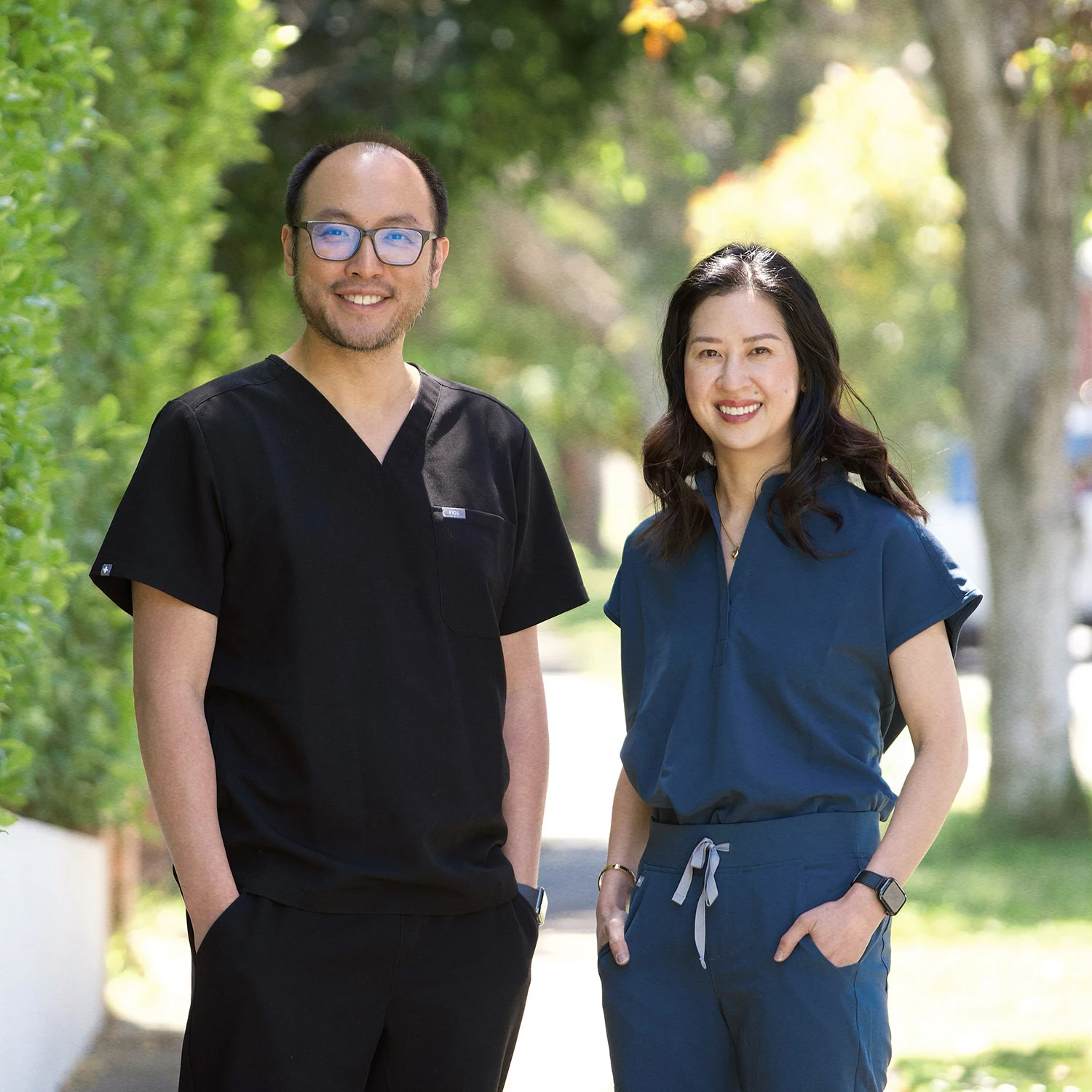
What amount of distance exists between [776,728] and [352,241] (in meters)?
1.12

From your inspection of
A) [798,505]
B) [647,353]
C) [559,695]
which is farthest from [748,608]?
[647,353]

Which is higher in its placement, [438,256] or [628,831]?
[438,256]

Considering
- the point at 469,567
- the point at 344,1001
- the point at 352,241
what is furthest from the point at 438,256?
the point at 344,1001

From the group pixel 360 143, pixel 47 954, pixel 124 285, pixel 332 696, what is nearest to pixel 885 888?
pixel 332 696

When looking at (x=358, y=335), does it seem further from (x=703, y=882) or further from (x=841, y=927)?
(x=841, y=927)

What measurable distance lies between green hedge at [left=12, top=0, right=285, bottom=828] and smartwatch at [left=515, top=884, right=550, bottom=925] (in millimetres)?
2335

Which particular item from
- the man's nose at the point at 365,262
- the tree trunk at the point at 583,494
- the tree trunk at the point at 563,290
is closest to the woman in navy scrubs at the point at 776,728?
the man's nose at the point at 365,262

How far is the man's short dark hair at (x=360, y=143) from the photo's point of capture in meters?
2.88

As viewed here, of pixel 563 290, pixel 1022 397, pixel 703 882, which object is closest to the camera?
pixel 703 882

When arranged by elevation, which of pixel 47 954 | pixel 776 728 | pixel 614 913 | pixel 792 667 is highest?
pixel 792 667

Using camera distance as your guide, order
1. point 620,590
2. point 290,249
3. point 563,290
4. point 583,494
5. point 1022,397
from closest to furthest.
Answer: point 290,249 < point 620,590 < point 1022,397 < point 563,290 < point 583,494

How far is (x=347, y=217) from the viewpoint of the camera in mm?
2805

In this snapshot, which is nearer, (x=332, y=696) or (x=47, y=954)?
(x=332, y=696)

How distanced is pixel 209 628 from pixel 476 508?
0.53 m
